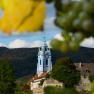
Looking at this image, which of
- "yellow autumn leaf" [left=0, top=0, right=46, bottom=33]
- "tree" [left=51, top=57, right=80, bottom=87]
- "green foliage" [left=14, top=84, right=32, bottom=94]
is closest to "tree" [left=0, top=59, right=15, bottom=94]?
"green foliage" [left=14, top=84, right=32, bottom=94]

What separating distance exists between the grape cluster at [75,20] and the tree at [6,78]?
55.5 meters

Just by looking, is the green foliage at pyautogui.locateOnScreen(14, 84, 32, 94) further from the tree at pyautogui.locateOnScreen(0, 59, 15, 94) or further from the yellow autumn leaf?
the yellow autumn leaf

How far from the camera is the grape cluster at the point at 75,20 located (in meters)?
1.08

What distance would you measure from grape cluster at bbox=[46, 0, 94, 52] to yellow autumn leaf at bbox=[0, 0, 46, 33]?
42 millimetres

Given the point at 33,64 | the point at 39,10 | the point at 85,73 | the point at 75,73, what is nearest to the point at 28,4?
the point at 39,10

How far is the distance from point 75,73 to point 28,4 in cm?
8189

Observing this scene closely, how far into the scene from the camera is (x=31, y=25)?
3.78 feet

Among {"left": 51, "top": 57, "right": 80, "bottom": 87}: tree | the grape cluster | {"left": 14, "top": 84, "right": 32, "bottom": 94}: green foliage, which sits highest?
{"left": 51, "top": 57, "right": 80, "bottom": 87}: tree

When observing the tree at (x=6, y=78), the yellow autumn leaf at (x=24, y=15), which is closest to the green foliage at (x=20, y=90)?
the tree at (x=6, y=78)

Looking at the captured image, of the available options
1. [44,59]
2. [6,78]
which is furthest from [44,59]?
[6,78]

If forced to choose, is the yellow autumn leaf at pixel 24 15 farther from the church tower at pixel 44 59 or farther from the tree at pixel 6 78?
the church tower at pixel 44 59

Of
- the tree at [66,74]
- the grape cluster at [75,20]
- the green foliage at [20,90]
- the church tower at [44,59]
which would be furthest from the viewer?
the church tower at [44,59]

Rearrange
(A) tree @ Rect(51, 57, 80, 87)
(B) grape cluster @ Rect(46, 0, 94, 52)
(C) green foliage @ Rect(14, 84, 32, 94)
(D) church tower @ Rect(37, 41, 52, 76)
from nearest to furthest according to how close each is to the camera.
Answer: (B) grape cluster @ Rect(46, 0, 94, 52)
(C) green foliage @ Rect(14, 84, 32, 94)
(A) tree @ Rect(51, 57, 80, 87)
(D) church tower @ Rect(37, 41, 52, 76)

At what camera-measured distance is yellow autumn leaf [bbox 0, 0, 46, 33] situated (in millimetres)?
1140
